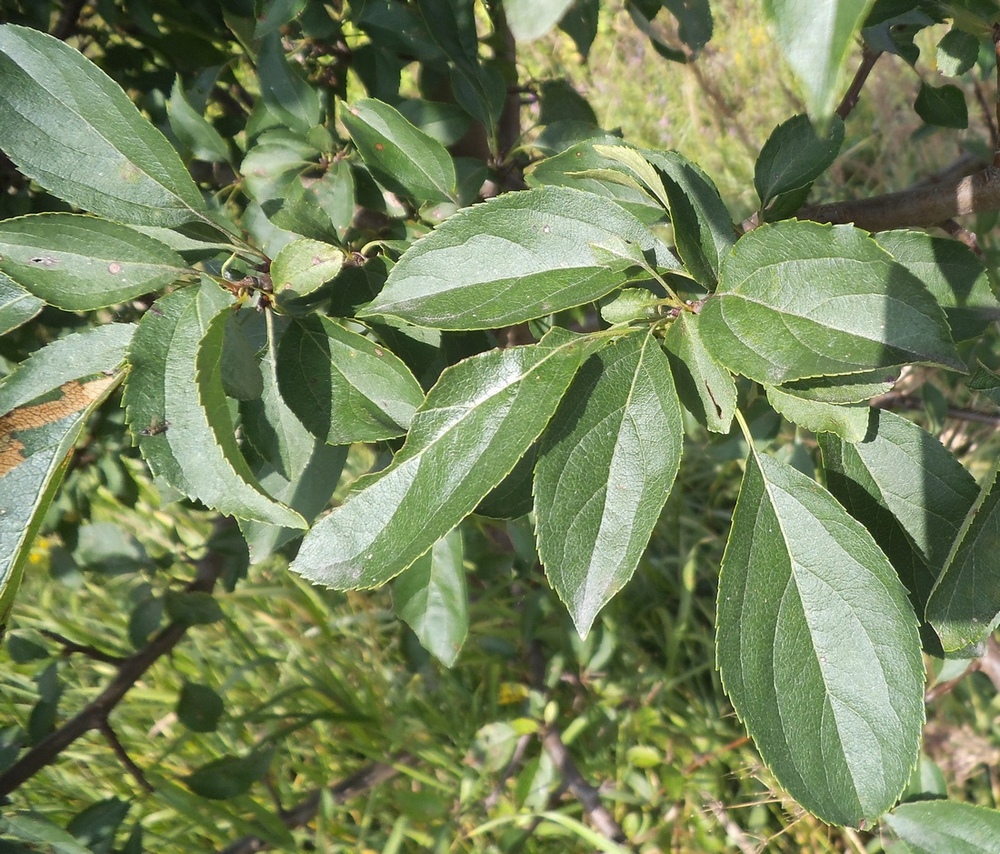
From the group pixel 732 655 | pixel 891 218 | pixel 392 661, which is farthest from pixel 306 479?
pixel 392 661

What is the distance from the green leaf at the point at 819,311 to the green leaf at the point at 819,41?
195 mm

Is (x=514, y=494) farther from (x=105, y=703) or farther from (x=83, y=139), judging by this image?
(x=105, y=703)

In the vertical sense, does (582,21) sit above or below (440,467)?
above

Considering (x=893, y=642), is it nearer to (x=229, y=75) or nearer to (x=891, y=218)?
(x=891, y=218)

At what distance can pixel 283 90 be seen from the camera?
0.85 m

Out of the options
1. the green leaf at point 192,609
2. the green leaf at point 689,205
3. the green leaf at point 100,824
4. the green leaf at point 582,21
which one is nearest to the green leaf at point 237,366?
the green leaf at point 689,205

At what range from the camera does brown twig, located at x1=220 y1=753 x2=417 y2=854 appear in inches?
52.9

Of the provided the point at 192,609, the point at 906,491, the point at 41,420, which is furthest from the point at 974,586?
the point at 192,609

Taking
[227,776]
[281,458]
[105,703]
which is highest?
[281,458]

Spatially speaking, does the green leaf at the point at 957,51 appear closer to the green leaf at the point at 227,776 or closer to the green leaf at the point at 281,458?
the green leaf at the point at 281,458

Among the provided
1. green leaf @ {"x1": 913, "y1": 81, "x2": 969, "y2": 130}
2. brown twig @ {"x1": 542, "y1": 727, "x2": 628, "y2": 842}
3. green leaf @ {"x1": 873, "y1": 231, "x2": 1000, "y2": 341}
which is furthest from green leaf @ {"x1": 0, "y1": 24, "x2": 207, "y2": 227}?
brown twig @ {"x1": 542, "y1": 727, "x2": 628, "y2": 842}

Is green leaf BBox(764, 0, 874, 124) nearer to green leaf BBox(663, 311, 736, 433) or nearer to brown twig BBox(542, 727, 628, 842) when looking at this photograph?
green leaf BBox(663, 311, 736, 433)

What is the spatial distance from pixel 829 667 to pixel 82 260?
52 centimetres

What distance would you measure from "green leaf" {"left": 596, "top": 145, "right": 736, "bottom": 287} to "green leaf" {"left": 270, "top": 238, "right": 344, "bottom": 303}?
18 cm
